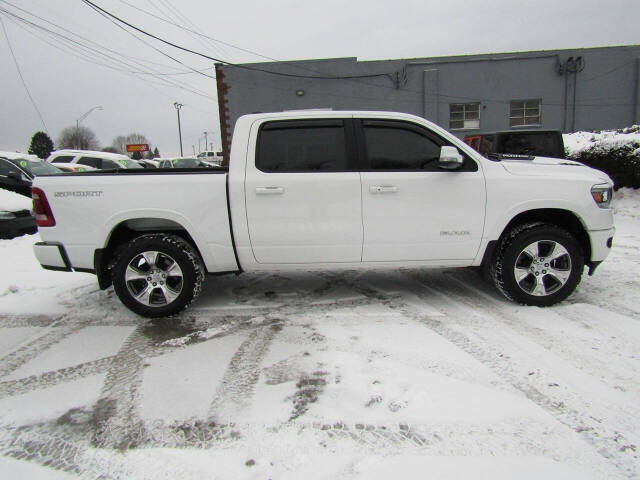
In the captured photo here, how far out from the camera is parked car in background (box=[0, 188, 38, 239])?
7.61 m

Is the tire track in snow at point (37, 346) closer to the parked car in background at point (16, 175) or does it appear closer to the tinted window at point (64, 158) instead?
the parked car in background at point (16, 175)

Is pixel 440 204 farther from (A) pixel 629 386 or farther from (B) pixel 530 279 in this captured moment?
(A) pixel 629 386

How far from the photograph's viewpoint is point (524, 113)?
19891 millimetres

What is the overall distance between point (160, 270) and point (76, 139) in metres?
94.3

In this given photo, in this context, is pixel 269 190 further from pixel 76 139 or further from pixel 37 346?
pixel 76 139

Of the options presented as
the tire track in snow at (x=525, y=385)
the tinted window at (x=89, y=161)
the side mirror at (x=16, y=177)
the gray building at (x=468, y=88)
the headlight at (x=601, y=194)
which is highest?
the gray building at (x=468, y=88)

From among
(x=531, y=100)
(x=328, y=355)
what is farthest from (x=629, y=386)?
(x=531, y=100)

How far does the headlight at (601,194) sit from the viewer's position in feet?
12.4

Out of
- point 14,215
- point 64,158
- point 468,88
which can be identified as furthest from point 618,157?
point 64,158

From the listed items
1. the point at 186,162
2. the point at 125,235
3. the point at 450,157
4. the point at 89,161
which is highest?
the point at 186,162

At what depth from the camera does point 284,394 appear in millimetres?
2598

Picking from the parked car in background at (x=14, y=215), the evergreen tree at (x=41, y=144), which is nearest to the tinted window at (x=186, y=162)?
the parked car in background at (x=14, y=215)

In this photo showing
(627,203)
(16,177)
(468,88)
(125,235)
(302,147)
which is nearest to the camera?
(302,147)

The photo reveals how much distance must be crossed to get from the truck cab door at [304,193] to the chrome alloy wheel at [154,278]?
0.84 metres
